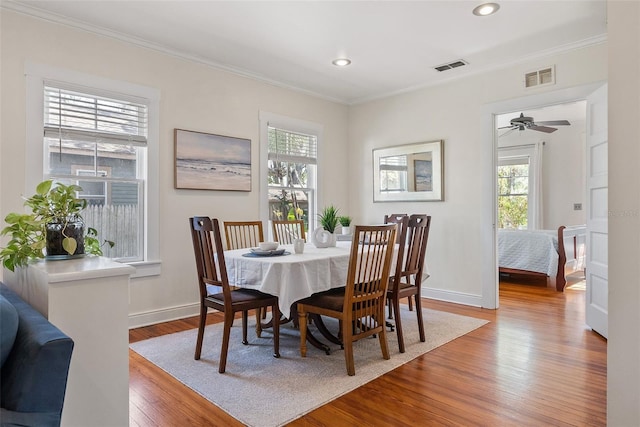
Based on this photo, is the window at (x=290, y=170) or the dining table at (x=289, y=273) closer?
the dining table at (x=289, y=273)

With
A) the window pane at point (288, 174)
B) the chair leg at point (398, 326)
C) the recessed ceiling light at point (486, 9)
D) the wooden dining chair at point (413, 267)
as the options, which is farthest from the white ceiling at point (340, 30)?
the chair leg at point (398, 326)

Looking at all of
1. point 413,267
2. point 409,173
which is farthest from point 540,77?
point 413,267

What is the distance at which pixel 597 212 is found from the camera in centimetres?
332

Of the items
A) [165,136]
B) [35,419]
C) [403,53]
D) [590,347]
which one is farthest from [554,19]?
[35,419]

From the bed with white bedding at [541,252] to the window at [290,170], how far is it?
295 centimetres

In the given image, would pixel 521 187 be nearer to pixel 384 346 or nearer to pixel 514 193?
pixel 514 193

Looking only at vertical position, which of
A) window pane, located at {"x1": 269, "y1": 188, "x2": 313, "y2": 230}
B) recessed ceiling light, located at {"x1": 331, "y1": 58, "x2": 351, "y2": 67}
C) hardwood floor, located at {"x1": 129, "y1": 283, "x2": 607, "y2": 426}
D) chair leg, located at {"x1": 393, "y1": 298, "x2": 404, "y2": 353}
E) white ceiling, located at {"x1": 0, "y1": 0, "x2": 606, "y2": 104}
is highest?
recessed ceiling light, located at {"x1": 331, "y1": 58, "x2": 351, "y2": 67}

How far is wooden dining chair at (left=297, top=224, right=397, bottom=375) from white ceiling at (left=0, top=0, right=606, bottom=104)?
5.81ft

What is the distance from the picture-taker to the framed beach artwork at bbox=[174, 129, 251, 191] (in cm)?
386

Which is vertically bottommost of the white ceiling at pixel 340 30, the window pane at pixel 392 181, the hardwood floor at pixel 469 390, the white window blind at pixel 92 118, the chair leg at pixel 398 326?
the hardwood floor at pixel 469 390

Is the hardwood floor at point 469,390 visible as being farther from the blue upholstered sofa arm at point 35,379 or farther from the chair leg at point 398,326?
the blue upholstered sofa arm at point 35,379

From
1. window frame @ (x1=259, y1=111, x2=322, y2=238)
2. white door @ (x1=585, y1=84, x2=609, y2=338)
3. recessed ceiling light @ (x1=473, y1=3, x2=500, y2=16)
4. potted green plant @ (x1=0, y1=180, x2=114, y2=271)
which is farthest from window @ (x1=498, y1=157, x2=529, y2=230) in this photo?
potted green plant @ (x1=0, y1=180, x2=114, y2=271)

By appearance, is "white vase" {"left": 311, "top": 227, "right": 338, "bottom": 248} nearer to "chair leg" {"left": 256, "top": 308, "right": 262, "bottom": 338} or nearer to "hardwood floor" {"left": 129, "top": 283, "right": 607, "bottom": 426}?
"chair leg" {"left": 256, "top": 308, "right": 262, "bottom": 338}

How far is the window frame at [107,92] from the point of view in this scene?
2990 mm
